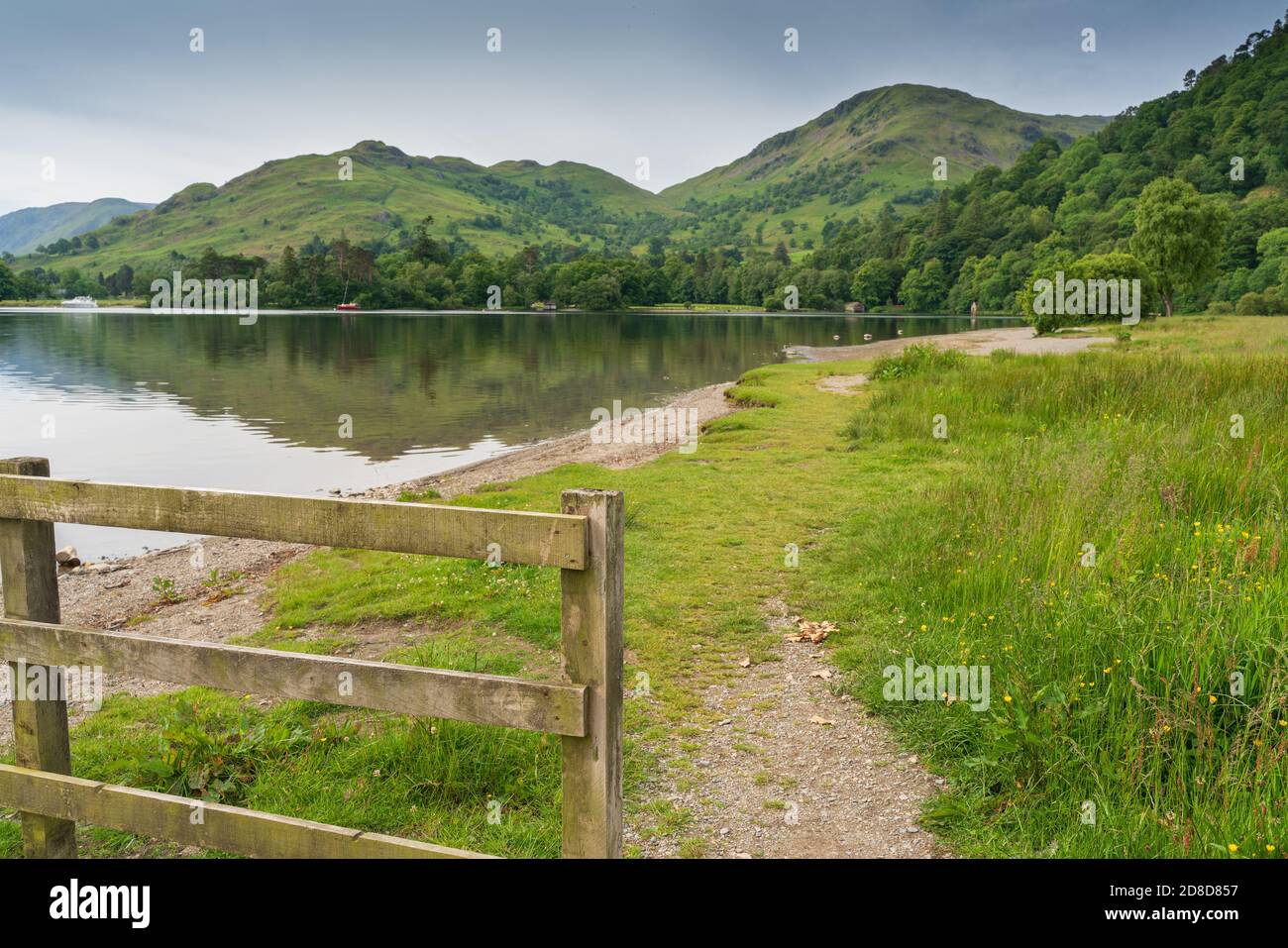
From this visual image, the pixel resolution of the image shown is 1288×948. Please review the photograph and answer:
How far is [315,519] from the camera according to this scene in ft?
12.9

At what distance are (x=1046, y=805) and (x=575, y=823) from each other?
10.1 ft

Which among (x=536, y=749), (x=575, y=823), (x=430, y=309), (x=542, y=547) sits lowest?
(x=536, y=749)

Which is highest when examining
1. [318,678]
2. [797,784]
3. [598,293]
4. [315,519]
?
[598,293]

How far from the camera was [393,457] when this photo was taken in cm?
2719

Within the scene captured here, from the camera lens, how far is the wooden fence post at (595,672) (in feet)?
11.7

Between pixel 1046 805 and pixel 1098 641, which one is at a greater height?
pixel 1098 641

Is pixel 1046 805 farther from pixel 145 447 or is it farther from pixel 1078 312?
pixel 1078 312

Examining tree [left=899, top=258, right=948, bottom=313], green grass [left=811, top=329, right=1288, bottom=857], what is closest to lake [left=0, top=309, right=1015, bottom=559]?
green grass [left=811, top=329, right=1288, bottom=857]

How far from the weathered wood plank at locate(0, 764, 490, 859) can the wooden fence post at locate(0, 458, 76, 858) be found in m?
0.17

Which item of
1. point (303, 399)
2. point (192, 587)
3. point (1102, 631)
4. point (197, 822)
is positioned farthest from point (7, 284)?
point (1102, 631)

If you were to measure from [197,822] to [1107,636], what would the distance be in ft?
19.5

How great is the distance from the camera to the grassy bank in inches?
201

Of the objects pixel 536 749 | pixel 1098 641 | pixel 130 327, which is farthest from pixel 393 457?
pixel 130 327

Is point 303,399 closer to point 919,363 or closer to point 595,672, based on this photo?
point 919,363
